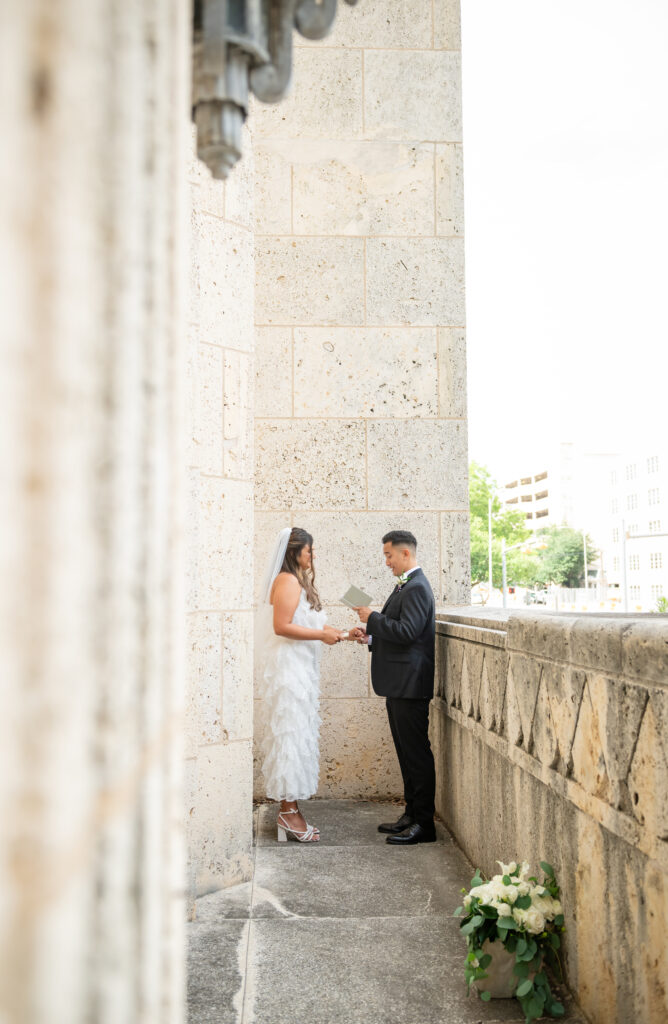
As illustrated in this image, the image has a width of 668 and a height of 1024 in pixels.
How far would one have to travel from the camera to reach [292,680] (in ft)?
19.7

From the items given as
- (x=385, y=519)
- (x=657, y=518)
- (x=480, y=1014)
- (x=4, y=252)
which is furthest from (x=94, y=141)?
(x=657, y=518)

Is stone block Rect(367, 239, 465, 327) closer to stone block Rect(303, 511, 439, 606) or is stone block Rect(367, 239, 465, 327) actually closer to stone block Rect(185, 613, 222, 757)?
stone block Rect(303, 511, 439, 606)

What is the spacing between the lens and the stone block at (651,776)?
2.47 meters

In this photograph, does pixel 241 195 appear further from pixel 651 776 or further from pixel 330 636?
pixel 651 776

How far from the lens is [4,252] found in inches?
27.3

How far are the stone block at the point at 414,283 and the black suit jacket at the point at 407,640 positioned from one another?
243 cm

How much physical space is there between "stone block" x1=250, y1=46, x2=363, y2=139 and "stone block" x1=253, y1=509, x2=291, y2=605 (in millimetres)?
3298

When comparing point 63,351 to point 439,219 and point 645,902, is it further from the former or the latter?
point 439,219

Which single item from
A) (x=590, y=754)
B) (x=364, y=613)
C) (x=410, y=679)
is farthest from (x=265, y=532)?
(x=590, y=754)

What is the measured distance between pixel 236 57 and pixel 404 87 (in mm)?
7233

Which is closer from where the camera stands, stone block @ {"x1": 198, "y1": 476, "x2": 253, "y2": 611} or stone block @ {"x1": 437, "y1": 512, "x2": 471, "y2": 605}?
stone block @ {"x1": 198, "y1": 476, "x2": 253, "y2": 611}

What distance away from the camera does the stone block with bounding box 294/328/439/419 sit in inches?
296

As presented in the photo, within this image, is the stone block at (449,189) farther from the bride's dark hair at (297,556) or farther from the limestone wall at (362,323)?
the bride's dark hair at (297,556)

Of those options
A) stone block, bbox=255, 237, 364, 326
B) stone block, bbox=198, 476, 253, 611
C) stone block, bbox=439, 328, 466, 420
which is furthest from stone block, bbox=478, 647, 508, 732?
stone block, bbox=255, 237, 364, 326
